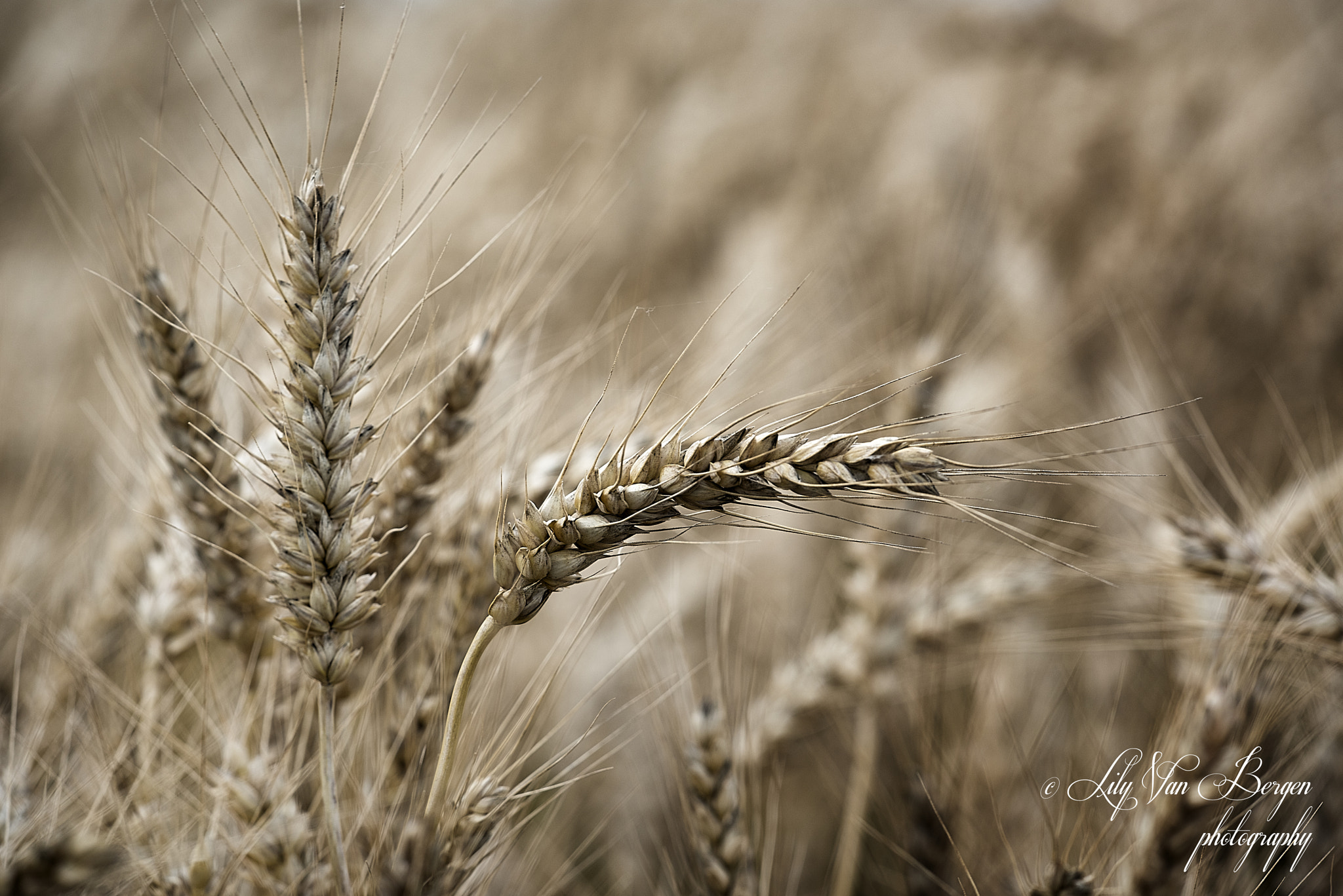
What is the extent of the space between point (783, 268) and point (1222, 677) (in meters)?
1.29

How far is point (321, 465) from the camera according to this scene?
17.2 inches

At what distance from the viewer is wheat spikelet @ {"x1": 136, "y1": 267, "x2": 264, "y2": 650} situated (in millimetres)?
541

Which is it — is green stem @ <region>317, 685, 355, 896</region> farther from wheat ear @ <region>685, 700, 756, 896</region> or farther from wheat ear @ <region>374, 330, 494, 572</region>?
wheat ear @ <region>685, 700, 756, 896</region>

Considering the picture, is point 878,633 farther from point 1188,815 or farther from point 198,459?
point 198,459

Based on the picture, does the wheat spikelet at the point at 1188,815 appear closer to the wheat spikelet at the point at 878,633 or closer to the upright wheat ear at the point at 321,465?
the wheat spikelet at the point at 878,633

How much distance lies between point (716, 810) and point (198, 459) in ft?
1.86

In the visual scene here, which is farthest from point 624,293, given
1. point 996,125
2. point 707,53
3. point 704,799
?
point 704,799

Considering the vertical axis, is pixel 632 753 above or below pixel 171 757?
below

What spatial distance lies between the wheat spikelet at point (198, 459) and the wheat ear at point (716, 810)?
44cm

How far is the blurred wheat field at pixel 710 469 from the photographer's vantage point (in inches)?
19.1

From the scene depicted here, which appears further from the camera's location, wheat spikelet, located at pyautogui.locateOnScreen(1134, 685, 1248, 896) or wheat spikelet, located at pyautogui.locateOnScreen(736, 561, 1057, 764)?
wheat spikelet, located at pyautogui.locateOnScreen(736, 561, 1057, 764)

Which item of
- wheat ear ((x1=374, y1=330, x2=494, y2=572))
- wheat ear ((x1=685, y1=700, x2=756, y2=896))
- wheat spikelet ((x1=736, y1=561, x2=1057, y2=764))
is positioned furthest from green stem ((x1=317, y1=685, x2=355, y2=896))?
wheat spikelet ((x1=736, y1=561, x2=1057, y2=764))

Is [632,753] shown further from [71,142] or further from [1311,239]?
[71,142]

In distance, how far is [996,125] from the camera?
5.39ft
